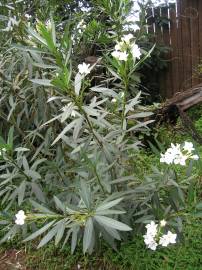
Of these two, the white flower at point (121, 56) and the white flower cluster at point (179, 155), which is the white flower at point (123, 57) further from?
the white flower cluster at point (179, 155)

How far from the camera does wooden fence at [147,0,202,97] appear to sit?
23.5ft

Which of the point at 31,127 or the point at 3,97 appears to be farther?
the point at 31,127

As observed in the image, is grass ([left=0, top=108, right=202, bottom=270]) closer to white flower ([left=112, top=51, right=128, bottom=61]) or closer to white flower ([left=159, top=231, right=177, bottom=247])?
white flower ([left=159, top=231, right=177, bottom=247])

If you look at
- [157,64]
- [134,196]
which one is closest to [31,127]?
[134,196]

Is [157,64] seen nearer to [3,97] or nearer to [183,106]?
[183,106]

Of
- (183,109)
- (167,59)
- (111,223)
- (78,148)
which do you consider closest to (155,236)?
(111,223)

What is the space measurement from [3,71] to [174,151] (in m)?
1.42

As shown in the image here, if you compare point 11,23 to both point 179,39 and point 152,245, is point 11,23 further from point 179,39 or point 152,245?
point 179,39

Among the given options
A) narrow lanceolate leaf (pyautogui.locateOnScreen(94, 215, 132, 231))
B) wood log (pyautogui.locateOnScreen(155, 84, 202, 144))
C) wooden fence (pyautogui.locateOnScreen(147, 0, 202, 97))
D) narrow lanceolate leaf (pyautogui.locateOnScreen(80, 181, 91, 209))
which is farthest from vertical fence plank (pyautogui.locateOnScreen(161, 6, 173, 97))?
narrow lanceolate leaf (pyautogui.locateOnScreen(94, 215, 132, 231))

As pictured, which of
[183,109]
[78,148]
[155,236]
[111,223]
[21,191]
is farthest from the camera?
[183,109]

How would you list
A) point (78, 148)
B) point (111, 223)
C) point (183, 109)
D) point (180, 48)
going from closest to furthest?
point (111, 223), point (78, 148), point (183, 109), point (180, 48)

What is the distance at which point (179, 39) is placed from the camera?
A: 23.9ft

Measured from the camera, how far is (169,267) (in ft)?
8.18

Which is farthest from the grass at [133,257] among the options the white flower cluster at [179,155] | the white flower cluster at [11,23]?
the white flower cluster at [11,23]
